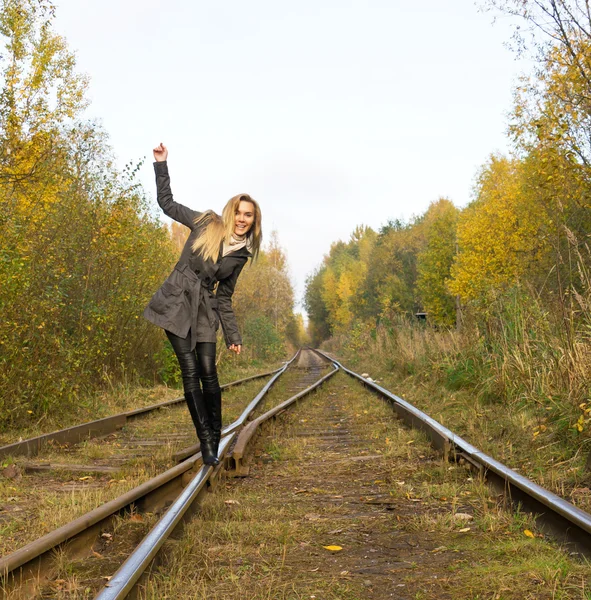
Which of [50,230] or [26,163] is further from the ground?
[26,163]

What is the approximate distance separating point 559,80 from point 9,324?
7712 mm

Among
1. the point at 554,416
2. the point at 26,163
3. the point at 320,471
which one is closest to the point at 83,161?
the point at 26,163

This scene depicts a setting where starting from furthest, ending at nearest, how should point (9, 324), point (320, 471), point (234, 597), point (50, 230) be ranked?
1. point (50, 230)
2. point (9, 324)
3. point (320, 471)
4. point (234, 597)

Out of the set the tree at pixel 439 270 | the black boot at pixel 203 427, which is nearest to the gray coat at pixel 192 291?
the black boot at pixel 203 427

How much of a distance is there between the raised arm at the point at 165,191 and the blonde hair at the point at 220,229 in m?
0.11

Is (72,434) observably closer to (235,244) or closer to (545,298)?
(235,244)

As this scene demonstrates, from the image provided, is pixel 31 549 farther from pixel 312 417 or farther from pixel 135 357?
pixel 135 357

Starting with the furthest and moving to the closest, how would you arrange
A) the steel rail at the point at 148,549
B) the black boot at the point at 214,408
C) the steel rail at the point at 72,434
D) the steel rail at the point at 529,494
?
1. the steel rail at the point at 72,434
2. the black boot at the point at 214,408
3. the steel rail at the point at 529,494
4. the steel rail at the point at 148,549

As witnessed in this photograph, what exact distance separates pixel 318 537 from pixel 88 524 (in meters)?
1.15

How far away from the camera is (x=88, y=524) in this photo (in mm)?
2910

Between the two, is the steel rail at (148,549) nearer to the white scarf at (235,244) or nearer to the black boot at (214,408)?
the black boot at (214,408)

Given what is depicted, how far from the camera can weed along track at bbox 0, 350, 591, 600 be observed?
244cm

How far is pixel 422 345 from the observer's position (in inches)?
491

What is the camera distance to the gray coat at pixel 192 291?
4.55m
